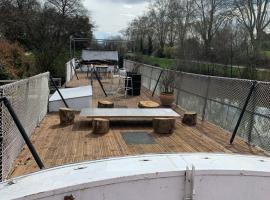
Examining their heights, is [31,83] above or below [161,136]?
above

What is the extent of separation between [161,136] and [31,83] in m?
2.73

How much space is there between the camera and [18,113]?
6418 mm

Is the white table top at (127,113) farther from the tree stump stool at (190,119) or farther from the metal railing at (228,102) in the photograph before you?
the metal railing at (228,102)

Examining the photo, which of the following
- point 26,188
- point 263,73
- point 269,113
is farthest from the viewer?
point 263,73

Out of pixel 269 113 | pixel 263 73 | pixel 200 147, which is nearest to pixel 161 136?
pixel 200 147

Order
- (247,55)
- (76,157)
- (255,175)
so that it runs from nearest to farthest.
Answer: (255,175) < (76,157) < (247,55)

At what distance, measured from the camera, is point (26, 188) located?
2.26 metres

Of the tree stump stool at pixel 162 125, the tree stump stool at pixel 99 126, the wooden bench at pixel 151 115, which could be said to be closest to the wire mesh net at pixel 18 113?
the wooden bench at pixel 151 115

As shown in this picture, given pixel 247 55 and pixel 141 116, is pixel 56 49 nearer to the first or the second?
pixel 247 55

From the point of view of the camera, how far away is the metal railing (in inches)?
290

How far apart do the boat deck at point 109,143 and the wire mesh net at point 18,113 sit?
19cm

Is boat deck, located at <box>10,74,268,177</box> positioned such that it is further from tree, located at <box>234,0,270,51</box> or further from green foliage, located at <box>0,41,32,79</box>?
tree, located at <box>234,0,270,51</box>

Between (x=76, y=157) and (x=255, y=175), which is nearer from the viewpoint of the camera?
(x=255, y=175)

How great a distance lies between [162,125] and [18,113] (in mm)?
3128
